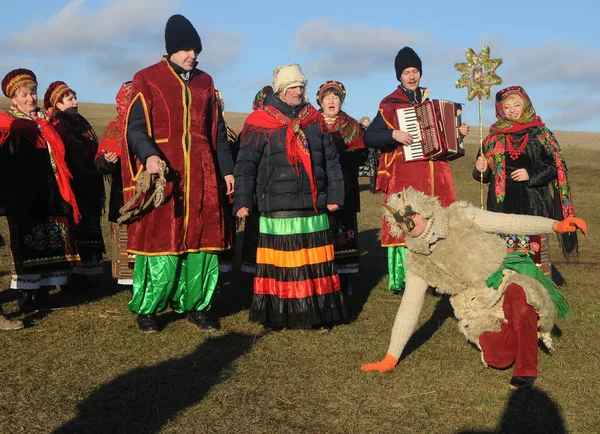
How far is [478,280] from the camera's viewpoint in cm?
468

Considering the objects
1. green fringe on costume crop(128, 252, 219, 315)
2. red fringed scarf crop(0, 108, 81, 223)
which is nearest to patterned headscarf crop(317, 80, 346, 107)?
green fringe on costume crop(128, 252, 219, 315)

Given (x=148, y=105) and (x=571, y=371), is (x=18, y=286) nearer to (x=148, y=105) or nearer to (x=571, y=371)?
(x=148, y=105)

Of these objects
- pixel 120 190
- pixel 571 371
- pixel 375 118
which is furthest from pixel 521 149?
pixel 120 190

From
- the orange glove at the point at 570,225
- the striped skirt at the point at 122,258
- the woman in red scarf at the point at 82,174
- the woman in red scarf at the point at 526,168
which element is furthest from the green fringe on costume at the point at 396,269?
the orange glove at the point at 570,225

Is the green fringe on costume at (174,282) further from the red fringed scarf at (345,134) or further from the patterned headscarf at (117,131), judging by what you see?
the red fringed scarf at (345,134)

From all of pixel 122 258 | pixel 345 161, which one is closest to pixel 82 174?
pixel 122 258

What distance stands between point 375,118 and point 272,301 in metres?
2.49

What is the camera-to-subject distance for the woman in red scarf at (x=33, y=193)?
6648 millimetres

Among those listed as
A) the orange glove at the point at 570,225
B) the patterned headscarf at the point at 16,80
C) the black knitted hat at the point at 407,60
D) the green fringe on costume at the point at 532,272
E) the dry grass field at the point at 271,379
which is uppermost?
the black knitted hat at the point at 407,60

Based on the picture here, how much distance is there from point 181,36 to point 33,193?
2237 millimetres

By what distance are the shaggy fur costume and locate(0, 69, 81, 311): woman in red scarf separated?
360 centimetres

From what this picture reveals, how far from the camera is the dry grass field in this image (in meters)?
4.09

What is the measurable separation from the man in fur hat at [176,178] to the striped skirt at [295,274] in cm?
44

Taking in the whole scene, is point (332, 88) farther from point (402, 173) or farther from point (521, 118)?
point (521, 118)
